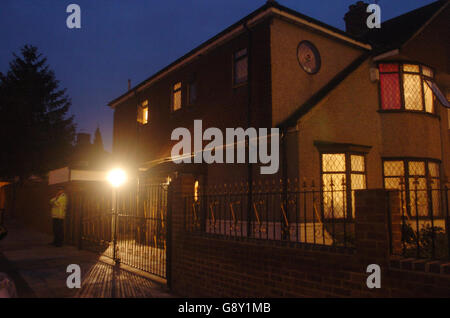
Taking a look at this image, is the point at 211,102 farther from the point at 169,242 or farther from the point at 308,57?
the point at 169,242

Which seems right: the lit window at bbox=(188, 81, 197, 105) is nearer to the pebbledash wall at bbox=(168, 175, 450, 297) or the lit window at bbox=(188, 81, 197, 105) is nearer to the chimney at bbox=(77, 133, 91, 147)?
the pebbledash wall at bbox=(168, 175, 450, 297)

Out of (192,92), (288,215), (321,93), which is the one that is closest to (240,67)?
(321,93)

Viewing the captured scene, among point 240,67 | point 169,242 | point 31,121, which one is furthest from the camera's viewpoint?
point 31,121

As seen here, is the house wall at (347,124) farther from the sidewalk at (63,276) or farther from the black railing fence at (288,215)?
the sidewalk at (63,276)

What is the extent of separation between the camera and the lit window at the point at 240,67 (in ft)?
42.3

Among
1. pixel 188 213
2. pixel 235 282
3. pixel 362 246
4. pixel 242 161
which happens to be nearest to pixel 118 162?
pixel 242 161

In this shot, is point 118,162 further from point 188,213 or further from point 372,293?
point 372,293

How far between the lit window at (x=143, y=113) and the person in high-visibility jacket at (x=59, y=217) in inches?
287

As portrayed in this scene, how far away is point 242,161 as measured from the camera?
12.2m

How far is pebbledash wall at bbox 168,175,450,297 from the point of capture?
144 inches

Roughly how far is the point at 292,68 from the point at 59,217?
31.0 feet

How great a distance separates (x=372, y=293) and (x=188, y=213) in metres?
3.80

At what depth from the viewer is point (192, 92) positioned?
15.9m

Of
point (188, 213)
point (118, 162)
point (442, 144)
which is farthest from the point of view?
point (118, 162)
